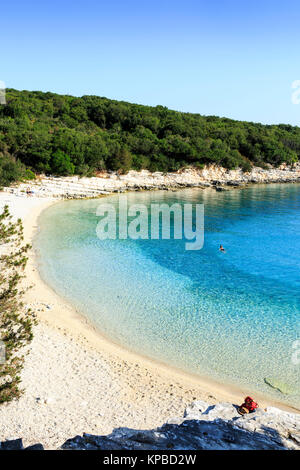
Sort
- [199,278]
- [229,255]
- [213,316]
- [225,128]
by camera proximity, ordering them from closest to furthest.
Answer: [213,316] → [199,278] → [229,255] → [225,128]

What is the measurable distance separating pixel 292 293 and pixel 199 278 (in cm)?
531

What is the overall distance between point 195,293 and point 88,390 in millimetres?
9139

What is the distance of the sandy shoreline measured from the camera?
8.74 meters

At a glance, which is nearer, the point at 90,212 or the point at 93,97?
→ the point at 90,212

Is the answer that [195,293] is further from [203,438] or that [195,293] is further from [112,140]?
[112,140]

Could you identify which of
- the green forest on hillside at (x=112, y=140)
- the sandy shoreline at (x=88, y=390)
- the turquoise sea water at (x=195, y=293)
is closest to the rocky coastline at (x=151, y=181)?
the green forest on hillside at (x=112, y=140)

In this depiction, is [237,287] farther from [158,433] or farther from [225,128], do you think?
[225,128]

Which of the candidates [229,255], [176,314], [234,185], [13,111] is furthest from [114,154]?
[176,314]

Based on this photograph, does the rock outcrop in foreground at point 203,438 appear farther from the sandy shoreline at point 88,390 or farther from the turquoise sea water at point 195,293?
the turquoise sea water at point 195,293

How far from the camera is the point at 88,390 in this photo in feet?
33.9

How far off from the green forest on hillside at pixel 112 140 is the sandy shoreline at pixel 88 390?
3208cm

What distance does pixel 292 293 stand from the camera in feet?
61.5

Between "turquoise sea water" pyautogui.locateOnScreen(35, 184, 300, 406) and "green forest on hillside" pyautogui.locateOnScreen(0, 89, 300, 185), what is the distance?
17.0 metres
